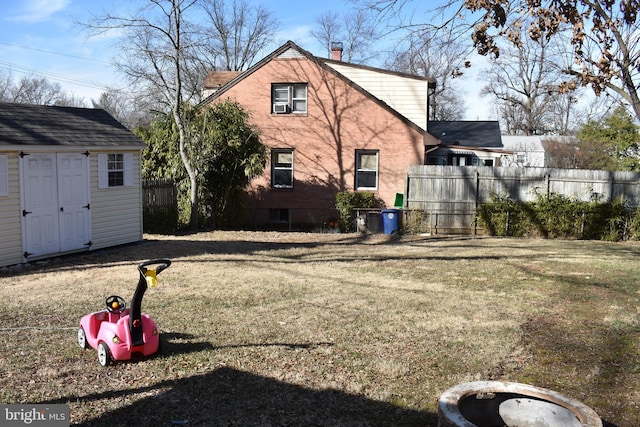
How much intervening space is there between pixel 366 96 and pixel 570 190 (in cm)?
808

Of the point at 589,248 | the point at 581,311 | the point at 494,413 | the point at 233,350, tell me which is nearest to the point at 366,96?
the point at 589,248

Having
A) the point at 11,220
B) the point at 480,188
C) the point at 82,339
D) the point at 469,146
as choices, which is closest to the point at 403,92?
the point at 469,146

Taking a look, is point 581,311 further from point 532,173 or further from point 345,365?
A: point 532,173

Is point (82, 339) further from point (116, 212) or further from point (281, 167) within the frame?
point (281, 167)

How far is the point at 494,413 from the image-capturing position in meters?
4.90

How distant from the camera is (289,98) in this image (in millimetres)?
22719

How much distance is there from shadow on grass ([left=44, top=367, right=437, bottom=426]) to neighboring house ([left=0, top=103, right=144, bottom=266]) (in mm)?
7608

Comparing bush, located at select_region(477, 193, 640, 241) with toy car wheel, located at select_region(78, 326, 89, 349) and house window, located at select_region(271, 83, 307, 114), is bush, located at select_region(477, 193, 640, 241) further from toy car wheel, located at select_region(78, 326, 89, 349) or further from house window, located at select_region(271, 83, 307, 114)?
toy car wheel, located at select_region(78, 326, 89, 349)

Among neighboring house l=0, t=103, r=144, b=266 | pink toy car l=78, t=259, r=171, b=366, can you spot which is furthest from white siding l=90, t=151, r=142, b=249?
pink toy car l=78, t=259, r=171, b=366

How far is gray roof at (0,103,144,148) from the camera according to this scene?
39.0 feet

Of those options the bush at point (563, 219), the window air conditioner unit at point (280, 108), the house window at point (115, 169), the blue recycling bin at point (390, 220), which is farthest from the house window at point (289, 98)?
the house window at point (115, 169)

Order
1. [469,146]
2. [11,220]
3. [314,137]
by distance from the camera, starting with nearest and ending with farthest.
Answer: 1. [11,220]
2. [314,137]
3. [469,146]

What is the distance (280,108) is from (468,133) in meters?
12.6

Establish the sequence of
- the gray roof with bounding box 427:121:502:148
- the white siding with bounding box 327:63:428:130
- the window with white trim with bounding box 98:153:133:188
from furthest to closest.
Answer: the gray roof with bounding box 427:121:502:148 < the white siding with bounding box 327:63:428:130 < the window with white trim with bounding box 98:153:133:188
